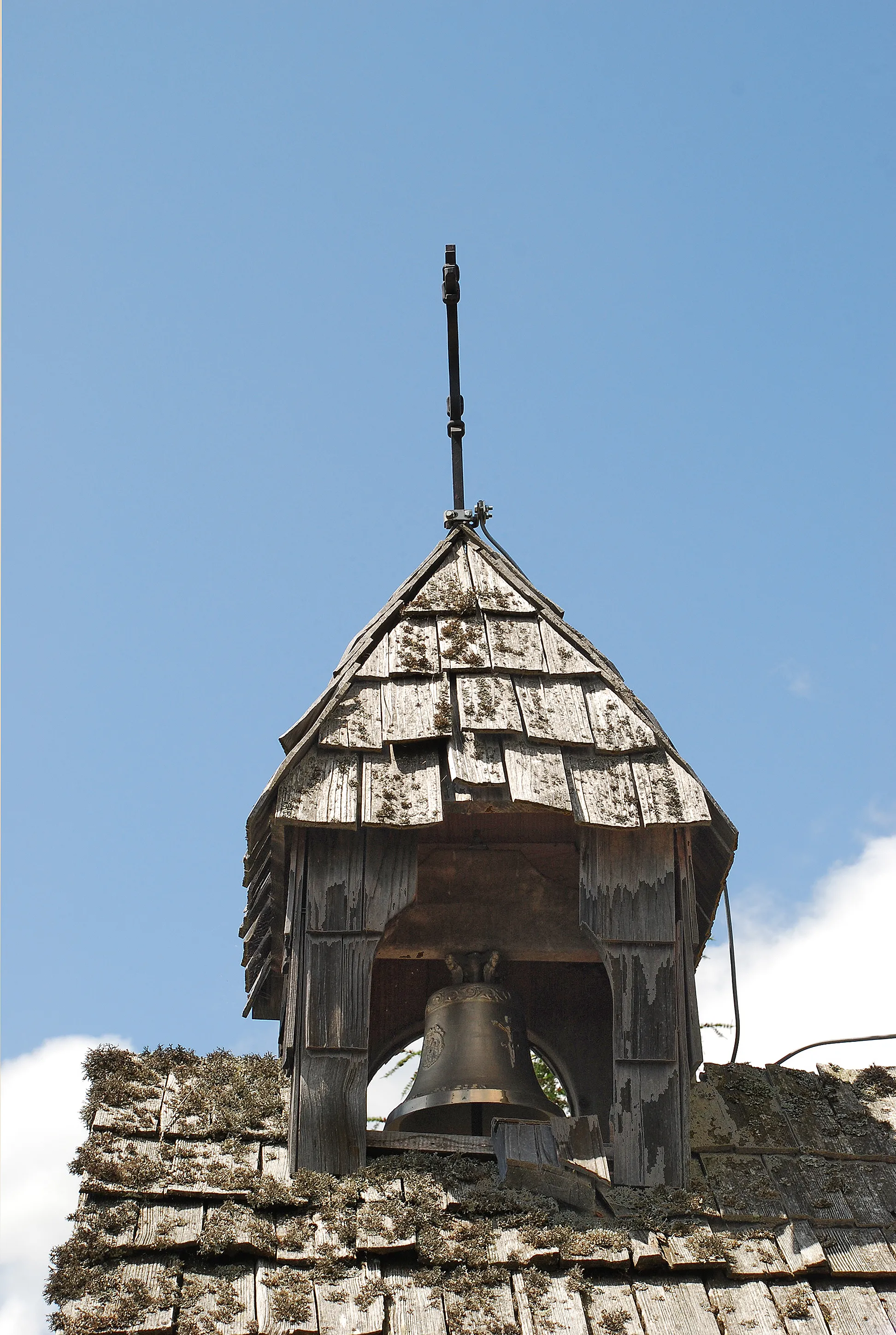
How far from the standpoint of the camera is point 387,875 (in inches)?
227

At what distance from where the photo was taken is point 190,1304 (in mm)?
4656

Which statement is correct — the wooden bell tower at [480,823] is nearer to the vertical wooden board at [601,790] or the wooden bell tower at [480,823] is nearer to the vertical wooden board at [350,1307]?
the vertical wooden board at [601,790]

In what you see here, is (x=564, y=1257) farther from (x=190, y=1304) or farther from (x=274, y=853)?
(x=274, y=853)

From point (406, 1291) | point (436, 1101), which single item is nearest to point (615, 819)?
point (436, 1101)

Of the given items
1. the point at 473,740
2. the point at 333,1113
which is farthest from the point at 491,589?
the point at 333,1113

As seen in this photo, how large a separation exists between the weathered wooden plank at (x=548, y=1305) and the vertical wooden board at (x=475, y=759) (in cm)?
159

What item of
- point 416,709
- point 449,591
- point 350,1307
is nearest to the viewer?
point 350,1307

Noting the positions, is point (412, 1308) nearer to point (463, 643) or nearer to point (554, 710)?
point (554, 710)

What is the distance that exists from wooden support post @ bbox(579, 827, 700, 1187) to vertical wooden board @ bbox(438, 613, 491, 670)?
759mm

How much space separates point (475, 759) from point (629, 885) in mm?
682

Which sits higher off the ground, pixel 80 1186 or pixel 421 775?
pixel 421 775

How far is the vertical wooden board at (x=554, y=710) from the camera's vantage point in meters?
5.88

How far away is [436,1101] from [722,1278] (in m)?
1.31

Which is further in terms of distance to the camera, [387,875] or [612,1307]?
[387,875]
